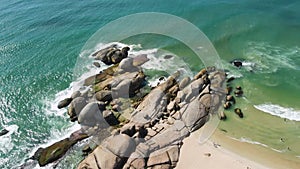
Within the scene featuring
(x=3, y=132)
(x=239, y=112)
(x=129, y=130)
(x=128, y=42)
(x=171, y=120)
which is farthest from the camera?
(x=128, y=42)

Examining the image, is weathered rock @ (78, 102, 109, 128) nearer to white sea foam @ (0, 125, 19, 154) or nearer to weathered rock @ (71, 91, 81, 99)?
weathered rock @ (71, 91, 81, 99)

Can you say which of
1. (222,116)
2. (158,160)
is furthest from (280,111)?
(158,160)

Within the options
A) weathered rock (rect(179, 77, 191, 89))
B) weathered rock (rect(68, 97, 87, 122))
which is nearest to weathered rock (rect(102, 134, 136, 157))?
weathered rock (rect(68, 97, 87, 122))

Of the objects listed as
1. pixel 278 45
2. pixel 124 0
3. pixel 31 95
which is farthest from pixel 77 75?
pixel 278 45

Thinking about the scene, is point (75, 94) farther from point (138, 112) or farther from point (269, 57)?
point (269, 57)

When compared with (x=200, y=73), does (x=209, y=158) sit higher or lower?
lower
